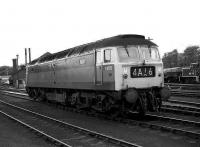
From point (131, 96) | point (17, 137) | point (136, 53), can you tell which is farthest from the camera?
point (136, 53)

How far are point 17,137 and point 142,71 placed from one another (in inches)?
219

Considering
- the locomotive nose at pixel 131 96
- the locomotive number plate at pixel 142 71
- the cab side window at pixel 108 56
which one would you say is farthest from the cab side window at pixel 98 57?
the locomotive nose at pixel 131 96

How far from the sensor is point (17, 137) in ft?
37.6

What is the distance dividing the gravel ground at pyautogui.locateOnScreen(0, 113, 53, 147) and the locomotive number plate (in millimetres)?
4608

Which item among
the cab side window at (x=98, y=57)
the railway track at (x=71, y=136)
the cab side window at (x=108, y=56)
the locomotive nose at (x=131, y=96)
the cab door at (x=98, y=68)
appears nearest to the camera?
the railway track at (x=71, y=136)

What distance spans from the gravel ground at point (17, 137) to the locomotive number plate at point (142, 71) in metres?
4.61

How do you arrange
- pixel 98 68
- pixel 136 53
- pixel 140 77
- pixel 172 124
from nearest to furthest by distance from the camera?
pixel 172 124
pixel 140 77
pixel 136 53
pixel 98 68

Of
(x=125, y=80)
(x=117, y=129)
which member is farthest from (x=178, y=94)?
(x=117, y=129)

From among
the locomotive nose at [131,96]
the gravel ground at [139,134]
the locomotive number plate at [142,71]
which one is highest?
the locomotive number plate at [142,71]

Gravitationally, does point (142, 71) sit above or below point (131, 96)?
above

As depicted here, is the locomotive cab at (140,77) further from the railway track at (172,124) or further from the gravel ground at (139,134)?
the gravel ground at (139,134)

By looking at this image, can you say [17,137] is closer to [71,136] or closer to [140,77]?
[71,136]

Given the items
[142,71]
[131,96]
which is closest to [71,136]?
[131,96]

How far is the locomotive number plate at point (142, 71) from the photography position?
1359 cm
